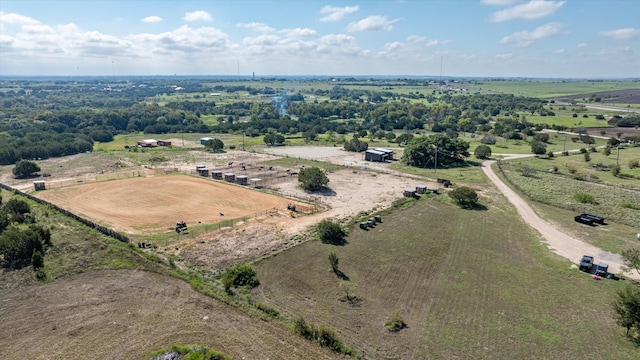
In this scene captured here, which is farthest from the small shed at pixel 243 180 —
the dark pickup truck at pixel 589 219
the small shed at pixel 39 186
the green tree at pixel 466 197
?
the dark pickup truck at pixel 589 219

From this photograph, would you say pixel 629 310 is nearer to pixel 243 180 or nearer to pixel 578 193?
pixel 578 193

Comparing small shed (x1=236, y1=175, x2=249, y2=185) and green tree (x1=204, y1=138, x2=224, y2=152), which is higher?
green tree (x1=204, y1=138, x2=224, y2=152)

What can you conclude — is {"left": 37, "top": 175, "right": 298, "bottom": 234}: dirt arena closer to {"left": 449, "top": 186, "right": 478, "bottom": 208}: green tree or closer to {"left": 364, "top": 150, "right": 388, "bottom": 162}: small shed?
{"left": 449, "top": 186, "right": 478, "bottom": 208}: green tree

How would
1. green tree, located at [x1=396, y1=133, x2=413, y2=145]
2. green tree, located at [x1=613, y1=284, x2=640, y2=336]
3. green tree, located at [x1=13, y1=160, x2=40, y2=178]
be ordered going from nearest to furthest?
green tree, located at [x1=613, y1=284, x2=640, y2=336] → green tree, located at [x1=13, y1=160, x2=40, y2=178] → green tree, located at [x1=396, y1=133, x2=413, y2=145]

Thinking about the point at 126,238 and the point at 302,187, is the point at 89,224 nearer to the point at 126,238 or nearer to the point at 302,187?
the point at 126,238

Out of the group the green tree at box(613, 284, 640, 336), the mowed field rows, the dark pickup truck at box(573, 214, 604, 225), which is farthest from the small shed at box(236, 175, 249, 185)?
the green tree at box(613, 284, 640, 336)

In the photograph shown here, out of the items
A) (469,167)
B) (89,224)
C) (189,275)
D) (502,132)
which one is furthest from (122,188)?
(502,132)
